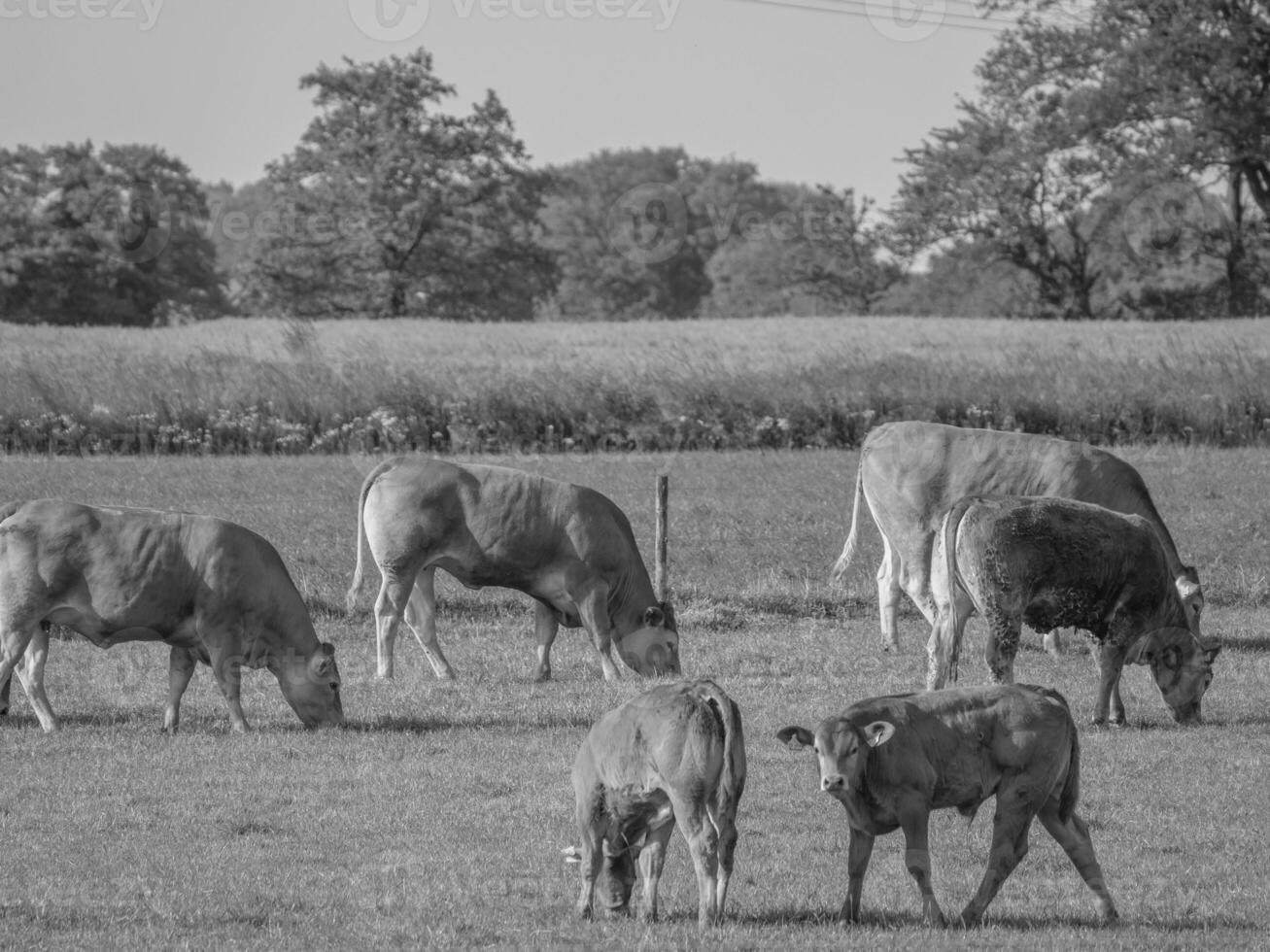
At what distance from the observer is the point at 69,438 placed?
31.5m

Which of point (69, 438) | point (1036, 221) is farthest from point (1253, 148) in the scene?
point (69, 438)

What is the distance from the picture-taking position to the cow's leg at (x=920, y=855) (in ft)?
28.2

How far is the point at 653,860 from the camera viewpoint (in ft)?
28.9

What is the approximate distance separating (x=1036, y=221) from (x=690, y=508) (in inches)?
1863

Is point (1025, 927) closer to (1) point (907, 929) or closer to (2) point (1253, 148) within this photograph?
(1) point (907, 929)

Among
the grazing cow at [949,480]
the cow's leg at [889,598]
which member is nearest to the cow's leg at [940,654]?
the grazing cow at [949,480]

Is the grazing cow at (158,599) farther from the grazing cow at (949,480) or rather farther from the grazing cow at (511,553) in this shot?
the grazing cow at (949,480)

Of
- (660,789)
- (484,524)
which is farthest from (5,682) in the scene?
(660,789)

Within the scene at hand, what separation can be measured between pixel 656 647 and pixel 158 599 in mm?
4614

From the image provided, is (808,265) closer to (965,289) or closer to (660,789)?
(965,289)

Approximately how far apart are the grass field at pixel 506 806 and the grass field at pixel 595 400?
11969mm

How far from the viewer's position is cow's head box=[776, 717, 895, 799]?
8.48 metres

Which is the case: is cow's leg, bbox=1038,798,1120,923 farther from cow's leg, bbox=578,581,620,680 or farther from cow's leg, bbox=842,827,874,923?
cow's leg, bbox=578,581,620,680

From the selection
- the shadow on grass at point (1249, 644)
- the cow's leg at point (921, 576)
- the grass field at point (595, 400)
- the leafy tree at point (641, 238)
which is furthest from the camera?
the leafy tree at point (641, 238)
